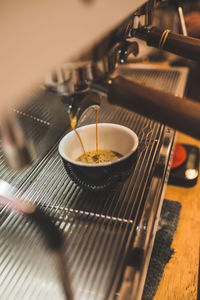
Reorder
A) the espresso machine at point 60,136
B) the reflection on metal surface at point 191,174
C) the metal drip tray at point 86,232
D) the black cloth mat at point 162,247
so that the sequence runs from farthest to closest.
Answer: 1. the reflection on metal surface at point 191,174
2. the black cloth mat at point 162,247
3. the metal drip tray at point 86,232
4. the espresso machine at point 60,136

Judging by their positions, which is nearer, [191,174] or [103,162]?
[103,162]

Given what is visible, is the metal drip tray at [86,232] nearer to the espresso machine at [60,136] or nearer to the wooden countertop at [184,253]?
the espresso machine at [60,136]

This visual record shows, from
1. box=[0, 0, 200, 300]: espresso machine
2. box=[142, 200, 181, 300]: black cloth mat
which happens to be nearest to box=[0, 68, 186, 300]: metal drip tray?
box=[0, 0, 200, 300]: espresso machine

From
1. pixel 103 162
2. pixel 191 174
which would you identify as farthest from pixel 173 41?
pixel 191 174

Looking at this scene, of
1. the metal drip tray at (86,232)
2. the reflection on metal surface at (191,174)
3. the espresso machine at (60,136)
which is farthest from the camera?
the reflection on metal surface at (191,174)

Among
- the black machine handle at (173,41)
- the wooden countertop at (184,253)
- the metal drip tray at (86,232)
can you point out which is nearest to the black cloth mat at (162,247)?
the wooden countertop at (184,253)

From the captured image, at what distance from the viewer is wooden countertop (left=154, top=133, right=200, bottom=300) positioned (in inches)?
19.6

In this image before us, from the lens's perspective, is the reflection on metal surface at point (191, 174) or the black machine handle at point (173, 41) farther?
the reflection on metal surface at point (191, 174)

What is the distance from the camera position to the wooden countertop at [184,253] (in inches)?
19.6

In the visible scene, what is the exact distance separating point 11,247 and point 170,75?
2.48 ft

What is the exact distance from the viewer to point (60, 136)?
64 centimetres

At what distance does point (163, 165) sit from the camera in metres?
0.54

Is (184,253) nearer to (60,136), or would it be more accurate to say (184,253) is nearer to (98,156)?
(98,156)

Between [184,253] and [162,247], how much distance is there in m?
0.05
